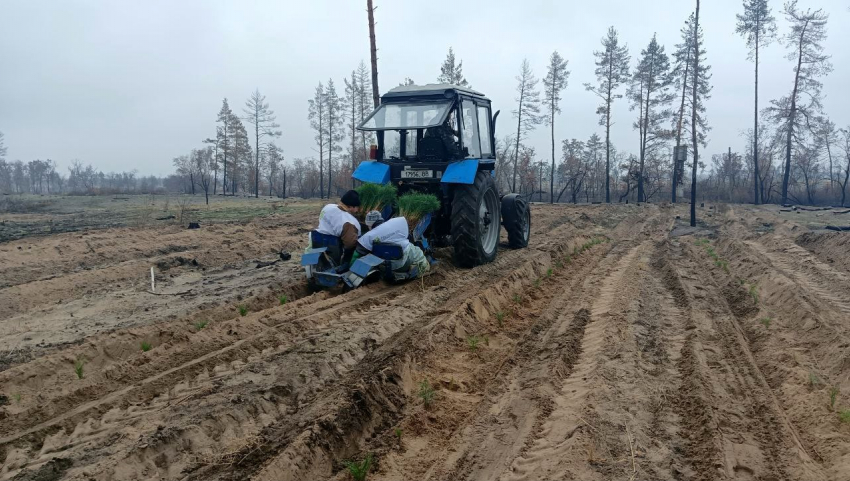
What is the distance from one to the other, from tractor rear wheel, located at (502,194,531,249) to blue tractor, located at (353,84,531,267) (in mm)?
1061

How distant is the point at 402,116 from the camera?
885 cm

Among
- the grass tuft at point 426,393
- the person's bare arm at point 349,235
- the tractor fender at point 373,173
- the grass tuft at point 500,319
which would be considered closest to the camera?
the grass tuft at point 426,393

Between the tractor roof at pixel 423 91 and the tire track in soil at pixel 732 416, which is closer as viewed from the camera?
the tire track in soil at pixel 732 416

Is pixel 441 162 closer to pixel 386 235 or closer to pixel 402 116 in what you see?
pixel 402 116

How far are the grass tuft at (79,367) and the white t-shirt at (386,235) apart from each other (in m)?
3.28

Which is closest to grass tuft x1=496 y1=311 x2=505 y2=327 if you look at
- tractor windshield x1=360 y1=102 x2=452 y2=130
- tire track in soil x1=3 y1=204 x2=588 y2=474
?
tire track in soil x1=3 y1=204 x2=588 y2=474

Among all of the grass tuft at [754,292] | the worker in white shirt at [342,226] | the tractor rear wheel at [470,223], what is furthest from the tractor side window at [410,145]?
the grass tuft at [754,292]

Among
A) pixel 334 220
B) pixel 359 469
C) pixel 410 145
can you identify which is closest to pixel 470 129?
pixel 410 145

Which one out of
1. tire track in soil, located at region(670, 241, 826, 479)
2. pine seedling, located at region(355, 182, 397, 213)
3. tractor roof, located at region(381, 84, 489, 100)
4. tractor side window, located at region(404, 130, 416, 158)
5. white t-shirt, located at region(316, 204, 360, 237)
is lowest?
tire track in soil, located at region(670, 241, 826, 479)

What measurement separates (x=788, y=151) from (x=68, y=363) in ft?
113

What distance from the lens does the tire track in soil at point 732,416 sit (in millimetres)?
3045

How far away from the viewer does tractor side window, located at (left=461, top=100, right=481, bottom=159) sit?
8.98 metres

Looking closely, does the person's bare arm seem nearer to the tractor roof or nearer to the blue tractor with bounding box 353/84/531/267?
the blue tractor with bounding box 353/84/531/267

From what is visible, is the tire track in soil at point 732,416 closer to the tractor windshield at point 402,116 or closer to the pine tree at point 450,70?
the tractor windshield at point 402,116
